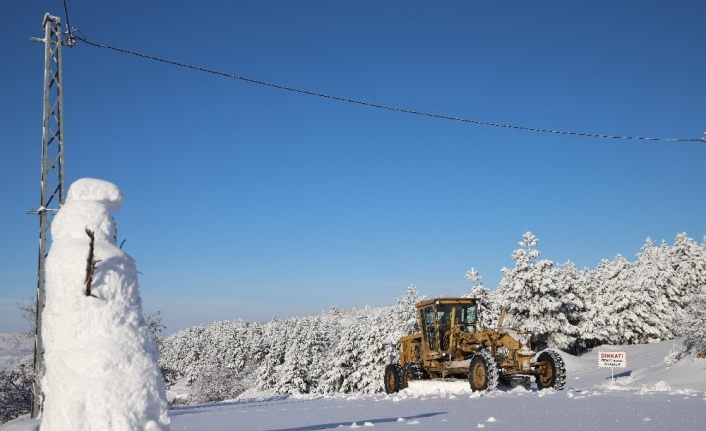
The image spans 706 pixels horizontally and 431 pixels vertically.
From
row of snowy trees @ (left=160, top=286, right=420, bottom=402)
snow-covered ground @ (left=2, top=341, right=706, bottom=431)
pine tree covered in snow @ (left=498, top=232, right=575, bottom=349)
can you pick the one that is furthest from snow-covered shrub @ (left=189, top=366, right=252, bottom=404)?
snow-covered ground @ (left=2, top=341, right=706, bottom=431)

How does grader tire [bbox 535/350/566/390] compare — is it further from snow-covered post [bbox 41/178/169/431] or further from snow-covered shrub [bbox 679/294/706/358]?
snow-covered shrub [bbox 679/294/706/358]

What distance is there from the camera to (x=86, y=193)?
604 cm

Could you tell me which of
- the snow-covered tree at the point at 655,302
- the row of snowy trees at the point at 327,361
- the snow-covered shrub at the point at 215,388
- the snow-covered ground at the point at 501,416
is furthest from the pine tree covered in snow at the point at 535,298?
the snow-covered shrub at the point at 215,388

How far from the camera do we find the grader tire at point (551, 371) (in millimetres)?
16469

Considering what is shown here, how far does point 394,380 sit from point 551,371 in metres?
5.62

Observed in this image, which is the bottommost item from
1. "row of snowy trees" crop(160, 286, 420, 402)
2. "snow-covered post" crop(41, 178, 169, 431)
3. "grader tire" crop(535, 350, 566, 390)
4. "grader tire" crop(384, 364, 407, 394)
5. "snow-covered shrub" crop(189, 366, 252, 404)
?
"snow-covered shrub" crop(189, 366, 252, 404)

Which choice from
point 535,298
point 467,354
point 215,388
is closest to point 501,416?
point 467,354

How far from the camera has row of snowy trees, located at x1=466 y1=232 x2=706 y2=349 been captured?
43.4 meters

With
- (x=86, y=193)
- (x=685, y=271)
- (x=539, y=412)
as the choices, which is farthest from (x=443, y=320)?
(x=685, y=271)

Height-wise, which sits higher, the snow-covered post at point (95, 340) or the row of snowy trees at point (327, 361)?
the snow-covered post at point (95, 340)

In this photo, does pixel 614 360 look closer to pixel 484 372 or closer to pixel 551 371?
pixel 551 371

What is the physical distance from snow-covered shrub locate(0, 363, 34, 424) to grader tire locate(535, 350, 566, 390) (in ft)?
87.4

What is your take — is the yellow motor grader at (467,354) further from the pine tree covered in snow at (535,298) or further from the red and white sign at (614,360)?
the pine tree covered in snow at (535,298)

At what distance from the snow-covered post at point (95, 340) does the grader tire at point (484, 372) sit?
11244mm
